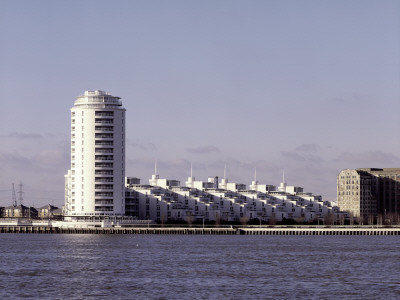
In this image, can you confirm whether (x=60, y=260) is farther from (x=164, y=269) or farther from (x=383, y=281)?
(x=383, y=281)

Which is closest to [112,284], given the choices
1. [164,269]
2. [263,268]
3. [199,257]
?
[164,269]

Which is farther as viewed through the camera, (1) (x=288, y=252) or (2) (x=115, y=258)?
(1) (x=288, y=252)

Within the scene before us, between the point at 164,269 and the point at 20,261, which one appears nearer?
the point at 164,269

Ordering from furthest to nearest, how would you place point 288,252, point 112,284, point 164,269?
point 288,252 < point 164,269 < point 112,284

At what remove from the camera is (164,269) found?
108062 millimetres

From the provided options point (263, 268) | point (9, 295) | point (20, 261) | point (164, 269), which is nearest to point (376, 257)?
point (263, 268)

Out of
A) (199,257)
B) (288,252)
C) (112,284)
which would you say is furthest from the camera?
(288,252)

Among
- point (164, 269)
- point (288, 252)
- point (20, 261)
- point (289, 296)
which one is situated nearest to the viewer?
point (289, 296)

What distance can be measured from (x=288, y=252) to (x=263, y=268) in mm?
40357

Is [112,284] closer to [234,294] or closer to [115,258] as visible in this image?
[234,294]

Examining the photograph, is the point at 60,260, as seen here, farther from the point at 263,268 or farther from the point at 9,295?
the point at 9,295

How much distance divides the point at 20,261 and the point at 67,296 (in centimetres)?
4399

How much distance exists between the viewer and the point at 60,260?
126 meters

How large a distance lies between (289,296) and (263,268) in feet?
100.0
